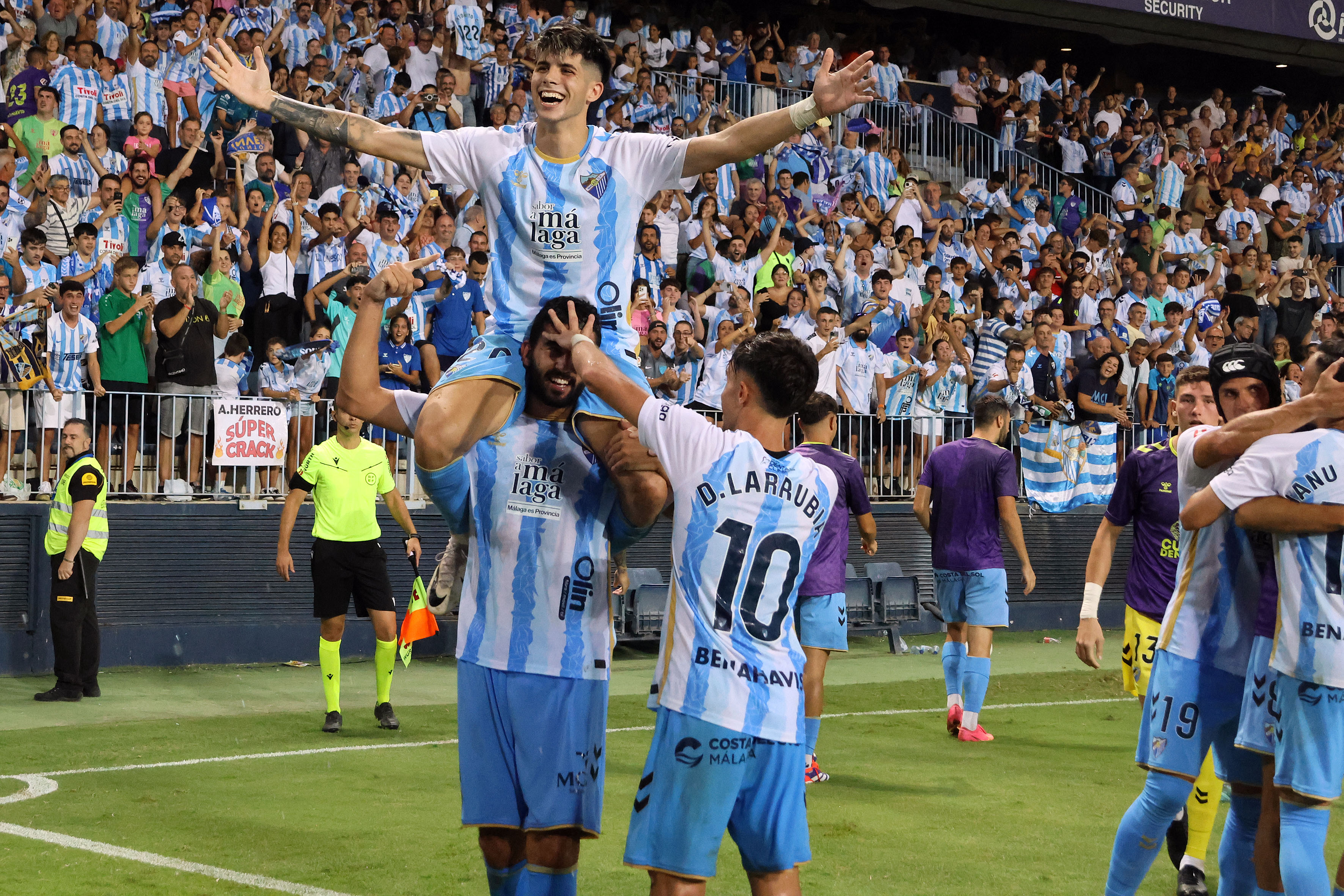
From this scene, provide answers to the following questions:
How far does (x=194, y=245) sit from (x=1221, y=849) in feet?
40.3

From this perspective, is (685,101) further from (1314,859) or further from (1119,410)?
(1314,859)

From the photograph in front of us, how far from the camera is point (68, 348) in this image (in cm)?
1338

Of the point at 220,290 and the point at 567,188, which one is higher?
the point at 220,290

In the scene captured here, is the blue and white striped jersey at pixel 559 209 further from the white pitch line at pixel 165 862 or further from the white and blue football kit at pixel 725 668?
the white pitch line at pixel 165 862

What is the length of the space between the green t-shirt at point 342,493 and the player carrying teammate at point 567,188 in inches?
257

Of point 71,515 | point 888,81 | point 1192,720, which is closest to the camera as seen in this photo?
point 1192,720

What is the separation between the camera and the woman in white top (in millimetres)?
15180

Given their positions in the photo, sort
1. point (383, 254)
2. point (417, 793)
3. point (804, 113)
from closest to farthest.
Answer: point (804, 113) < point (417, 793) < point (383, 254)

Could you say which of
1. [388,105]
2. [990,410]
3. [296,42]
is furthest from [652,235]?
[990,410]

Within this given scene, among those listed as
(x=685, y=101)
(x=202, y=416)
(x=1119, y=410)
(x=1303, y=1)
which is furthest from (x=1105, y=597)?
(x=1303, y=1)

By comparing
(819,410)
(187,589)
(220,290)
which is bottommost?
(187,589)

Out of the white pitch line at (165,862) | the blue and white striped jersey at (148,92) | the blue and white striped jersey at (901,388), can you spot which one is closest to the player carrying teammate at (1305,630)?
the white pitch line at (165,862)

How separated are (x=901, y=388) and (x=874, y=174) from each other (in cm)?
513

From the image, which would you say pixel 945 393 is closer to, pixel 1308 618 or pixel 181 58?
pixel 181 58
